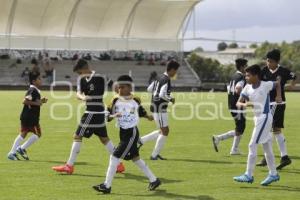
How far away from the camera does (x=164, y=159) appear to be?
13.7 metres

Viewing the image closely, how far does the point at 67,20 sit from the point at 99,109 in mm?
64884

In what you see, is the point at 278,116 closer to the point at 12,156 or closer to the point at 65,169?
the point at 65,169

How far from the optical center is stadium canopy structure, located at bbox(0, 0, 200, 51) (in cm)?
7338

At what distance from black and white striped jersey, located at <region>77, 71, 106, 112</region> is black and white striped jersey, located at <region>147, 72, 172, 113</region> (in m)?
2.13

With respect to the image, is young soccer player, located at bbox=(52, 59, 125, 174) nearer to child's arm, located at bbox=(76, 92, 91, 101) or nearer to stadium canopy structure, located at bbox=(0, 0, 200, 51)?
child's arm, located at bbox=(76, 92, 91, 101)

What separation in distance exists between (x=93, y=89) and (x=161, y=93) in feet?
7.58

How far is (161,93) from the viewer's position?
530 inches

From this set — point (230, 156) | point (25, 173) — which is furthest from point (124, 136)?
point (230, 156)

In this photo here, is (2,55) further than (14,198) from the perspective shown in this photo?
Yes

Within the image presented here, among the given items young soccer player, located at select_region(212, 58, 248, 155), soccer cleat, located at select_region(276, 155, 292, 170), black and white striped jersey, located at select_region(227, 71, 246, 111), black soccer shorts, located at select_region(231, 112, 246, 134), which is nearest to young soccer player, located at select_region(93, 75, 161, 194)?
soccer cleat, located at select_region(276, 155, 292, 170)

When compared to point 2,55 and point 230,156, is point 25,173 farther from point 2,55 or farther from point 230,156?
point 2,55

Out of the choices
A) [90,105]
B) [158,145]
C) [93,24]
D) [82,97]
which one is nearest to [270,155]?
[90,105]

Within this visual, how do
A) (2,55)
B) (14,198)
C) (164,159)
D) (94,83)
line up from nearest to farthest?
(14,198)
(94,83)
(164,159)
(2,55)

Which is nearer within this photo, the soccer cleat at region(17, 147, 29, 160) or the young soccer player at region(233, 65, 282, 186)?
the young soccer player at region(233, 65, 282, 186)
